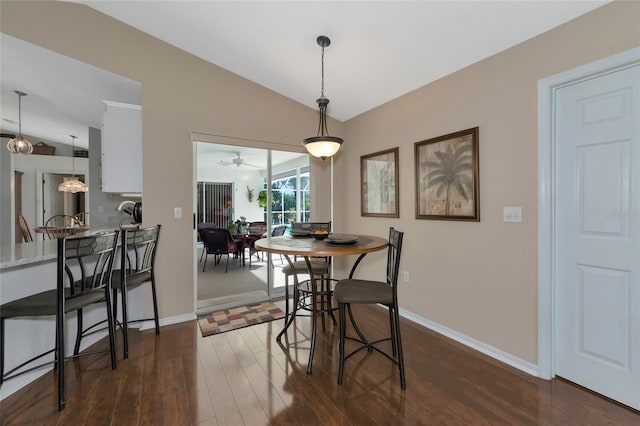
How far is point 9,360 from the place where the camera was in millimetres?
1770

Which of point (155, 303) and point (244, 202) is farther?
point (244, 202)

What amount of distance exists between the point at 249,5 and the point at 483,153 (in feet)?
7.45

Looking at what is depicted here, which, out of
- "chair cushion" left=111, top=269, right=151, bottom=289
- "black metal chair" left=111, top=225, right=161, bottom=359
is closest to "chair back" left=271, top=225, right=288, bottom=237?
"black metal chair" left=111, top=225, right=161, bottom=359

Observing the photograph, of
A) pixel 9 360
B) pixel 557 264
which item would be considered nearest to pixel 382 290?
pixel 557 264

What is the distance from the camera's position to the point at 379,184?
339 cm

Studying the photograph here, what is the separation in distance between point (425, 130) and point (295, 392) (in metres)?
2.57

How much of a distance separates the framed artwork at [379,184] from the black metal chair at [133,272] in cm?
243

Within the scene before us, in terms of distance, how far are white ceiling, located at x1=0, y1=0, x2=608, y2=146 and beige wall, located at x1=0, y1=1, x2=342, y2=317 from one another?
0.38ft

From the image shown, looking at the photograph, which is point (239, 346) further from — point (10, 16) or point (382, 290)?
point (10, 16)

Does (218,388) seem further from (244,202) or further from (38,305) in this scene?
(244,202)

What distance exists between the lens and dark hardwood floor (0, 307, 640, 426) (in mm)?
1539

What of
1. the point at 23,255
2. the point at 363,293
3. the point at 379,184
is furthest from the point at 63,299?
the point at 379,184

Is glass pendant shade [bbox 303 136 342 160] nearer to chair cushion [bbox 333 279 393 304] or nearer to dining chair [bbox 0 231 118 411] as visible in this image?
chair cushion [bbox 333 279 393 304]

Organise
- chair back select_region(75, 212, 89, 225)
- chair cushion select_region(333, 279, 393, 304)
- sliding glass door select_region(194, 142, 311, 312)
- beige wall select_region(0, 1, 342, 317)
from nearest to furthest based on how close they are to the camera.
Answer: chair cushion select_region(333, 279, 393, 304)
beige wall select_region(0, 1, 342, 317)
sliding glass door select_region(194, 142, 311, 312)
chair back select_region(75, 212, 89, 225)
